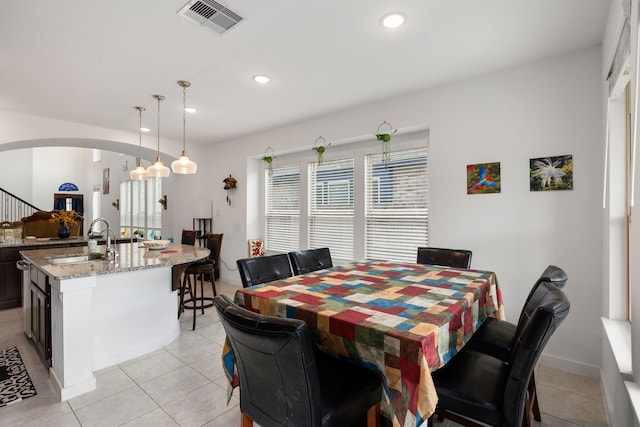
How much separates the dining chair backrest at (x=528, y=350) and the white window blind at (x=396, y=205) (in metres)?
2.53

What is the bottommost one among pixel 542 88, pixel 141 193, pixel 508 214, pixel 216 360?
pixel 216 360

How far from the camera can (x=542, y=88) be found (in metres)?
2.74

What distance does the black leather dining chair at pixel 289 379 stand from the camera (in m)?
1.06

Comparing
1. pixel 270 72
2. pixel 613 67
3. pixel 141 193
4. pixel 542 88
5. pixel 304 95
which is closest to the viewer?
pixel 613 67

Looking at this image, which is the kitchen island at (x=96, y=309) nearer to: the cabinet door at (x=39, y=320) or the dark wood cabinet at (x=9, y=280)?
the cabinet door at (x=39, y=320)

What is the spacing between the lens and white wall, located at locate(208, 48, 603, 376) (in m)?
2.55

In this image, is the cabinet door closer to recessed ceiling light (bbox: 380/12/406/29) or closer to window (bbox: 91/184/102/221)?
recessed ceiling light (bbox: 380/12/406/29)

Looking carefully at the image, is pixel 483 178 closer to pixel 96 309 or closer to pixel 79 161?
pixel 96 309

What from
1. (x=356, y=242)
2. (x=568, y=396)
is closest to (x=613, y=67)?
(x=568, y=396)

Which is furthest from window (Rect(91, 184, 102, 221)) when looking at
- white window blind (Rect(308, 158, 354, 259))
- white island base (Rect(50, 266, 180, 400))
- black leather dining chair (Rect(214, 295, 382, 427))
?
black leather dining chair (Rect(214, 295, 382, 427))

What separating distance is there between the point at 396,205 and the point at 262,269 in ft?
7.23

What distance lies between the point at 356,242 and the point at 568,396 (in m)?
2.61

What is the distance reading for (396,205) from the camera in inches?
156

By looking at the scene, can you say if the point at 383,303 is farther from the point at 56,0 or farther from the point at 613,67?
the point at 56,0
